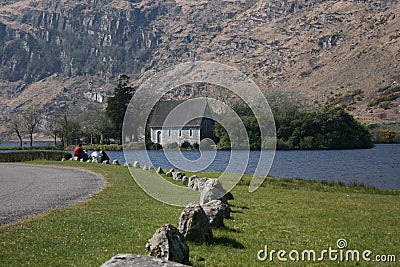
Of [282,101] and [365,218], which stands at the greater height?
[282,101]

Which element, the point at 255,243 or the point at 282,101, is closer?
the point at 255,243

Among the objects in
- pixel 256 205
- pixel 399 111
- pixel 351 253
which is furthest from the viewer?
pixel 399 111

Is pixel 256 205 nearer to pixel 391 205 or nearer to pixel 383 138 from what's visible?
pixel 391 205

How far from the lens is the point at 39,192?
2420 centimetres

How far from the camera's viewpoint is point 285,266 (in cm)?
1198

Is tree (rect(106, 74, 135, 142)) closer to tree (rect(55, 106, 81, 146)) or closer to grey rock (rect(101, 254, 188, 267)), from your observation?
tree (rect(55, 106, 81, 146))

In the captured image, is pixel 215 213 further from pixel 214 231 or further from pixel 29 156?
pixel 29 156

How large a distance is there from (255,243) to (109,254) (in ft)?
15.3

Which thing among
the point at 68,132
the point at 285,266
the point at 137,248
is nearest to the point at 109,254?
the point at 137,248

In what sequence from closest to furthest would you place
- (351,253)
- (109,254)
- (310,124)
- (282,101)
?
(109,254), (351,253), (310,124), (282,101)

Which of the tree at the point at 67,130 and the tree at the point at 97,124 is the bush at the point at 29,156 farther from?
the tree at the point at 67,130

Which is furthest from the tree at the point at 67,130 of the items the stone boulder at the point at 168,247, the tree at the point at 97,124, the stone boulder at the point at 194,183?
the stone boulder at the point at 168,247

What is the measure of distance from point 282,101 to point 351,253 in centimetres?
12592

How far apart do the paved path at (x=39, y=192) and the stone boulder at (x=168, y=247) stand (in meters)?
7.16
